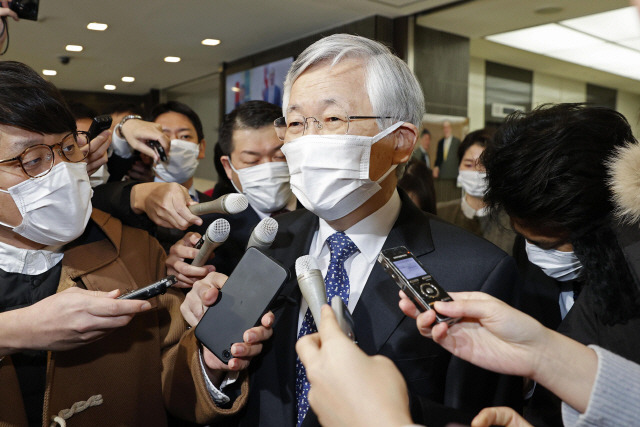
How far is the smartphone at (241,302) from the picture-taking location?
45.6 inches

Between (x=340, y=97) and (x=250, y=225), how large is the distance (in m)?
1.11

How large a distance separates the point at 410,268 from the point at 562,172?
0.68 m

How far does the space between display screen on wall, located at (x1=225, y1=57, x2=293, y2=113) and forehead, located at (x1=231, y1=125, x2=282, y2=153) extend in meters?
3.72

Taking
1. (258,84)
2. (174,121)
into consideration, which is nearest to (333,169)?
(174,121)

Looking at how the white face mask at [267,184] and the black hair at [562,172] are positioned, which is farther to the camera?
the white face mask at [267,184]

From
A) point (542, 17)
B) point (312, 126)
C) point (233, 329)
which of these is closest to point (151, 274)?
point (233, 329)

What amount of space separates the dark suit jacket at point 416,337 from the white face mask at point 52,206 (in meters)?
Answer: 0.57

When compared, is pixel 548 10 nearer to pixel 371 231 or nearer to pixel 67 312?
pixel 371 231

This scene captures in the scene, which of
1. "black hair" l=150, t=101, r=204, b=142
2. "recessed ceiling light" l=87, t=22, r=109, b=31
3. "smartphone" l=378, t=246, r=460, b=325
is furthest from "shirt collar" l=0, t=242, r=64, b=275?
"recessed ceiling light" l=87, t=22, r=109, b=31

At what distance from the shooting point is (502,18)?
5.25 m

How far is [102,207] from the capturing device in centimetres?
A: 182

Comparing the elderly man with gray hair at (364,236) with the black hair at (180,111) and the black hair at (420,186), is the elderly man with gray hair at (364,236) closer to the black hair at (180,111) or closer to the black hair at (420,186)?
the black hair at (420,186)

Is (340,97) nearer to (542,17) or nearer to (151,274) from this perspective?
(151,274)

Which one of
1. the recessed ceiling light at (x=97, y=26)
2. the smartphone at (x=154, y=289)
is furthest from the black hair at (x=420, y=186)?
the recessed ceiling light at (x=97, y=26)
